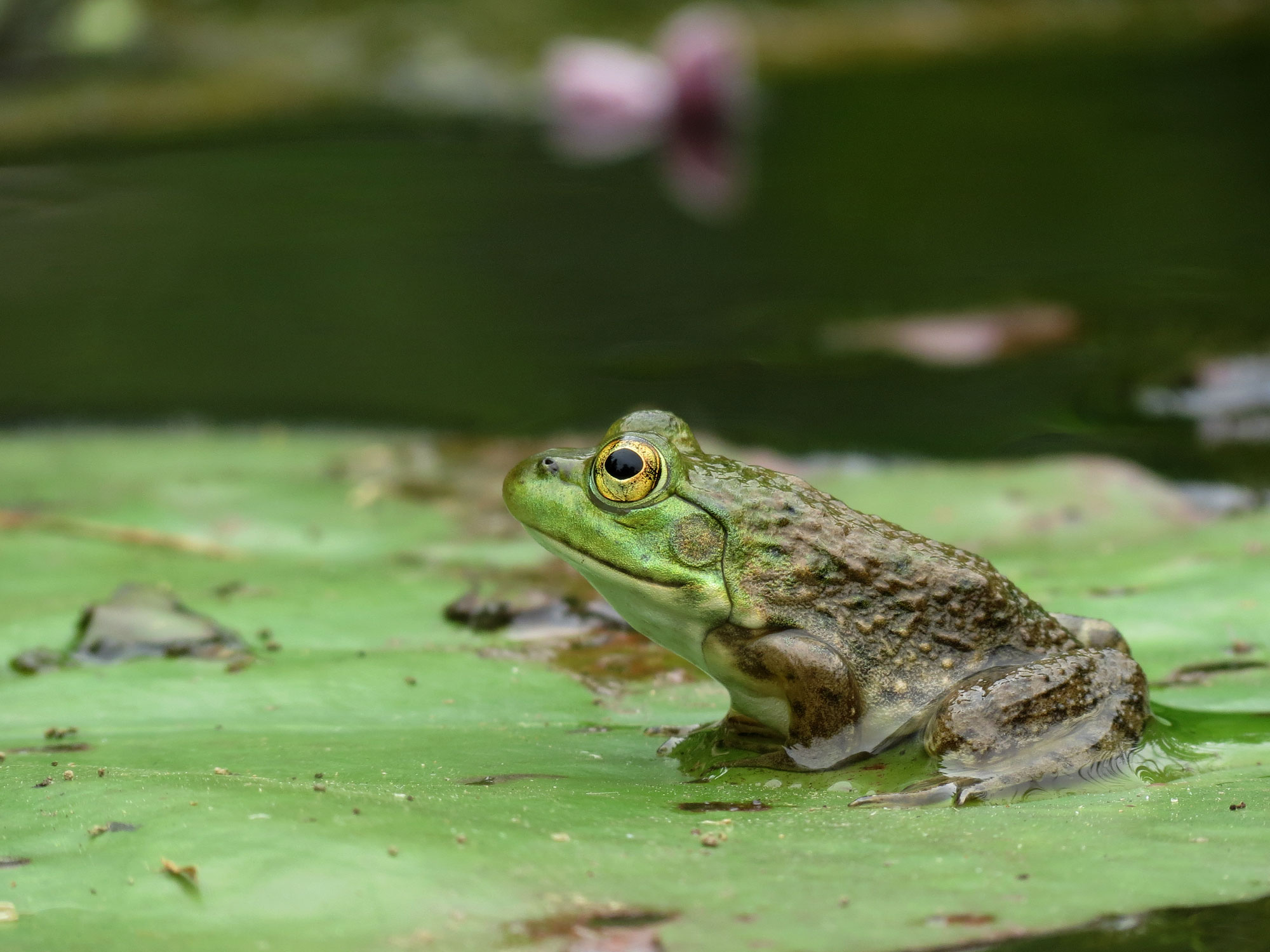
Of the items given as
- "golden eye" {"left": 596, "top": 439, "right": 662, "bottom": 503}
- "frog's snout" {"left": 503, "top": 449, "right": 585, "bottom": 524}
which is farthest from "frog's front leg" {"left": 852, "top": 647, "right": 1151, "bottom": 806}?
"frog's snout" {"left": 503, "top": 449, "right": 585, "bottom": 524}

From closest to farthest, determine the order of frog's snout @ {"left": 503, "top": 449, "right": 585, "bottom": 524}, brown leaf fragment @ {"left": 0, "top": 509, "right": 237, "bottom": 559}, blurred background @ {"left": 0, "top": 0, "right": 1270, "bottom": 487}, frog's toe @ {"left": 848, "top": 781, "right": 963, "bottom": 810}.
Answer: frog's toe @ {"left": 848, "top": 781, "right": 963, "bottom": 810} → frog's snout @ {"left": 503, "top": 449, "right": 585, "bottom": 524} → brown leaf fragment @ {"left": 0, "top": 509, "right": 237, "bottom": 559} → blurred background @ {"left": 0, "top": 0, "right": 1270, "bottom": 487}

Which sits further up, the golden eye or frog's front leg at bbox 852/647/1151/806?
the golden eye

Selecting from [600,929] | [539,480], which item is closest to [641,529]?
[539,480]

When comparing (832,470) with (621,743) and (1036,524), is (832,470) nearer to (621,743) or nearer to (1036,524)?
(1036,524)

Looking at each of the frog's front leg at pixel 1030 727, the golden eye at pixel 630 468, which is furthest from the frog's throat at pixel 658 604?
the frog's front leg at pixel 1030 727

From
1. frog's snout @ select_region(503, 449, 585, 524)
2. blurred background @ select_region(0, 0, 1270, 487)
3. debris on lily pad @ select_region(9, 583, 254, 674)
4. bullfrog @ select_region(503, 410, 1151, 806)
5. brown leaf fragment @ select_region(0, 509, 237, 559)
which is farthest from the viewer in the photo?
blurred background @ select_region(0, 0, 1270, 487)

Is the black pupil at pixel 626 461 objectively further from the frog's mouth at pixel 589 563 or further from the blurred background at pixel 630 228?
the blurred background at pixel 630 228

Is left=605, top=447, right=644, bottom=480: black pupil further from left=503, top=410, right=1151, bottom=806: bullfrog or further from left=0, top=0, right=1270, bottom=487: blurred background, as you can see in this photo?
left=0, top=0, right=1270, bottom=487: blurred background
